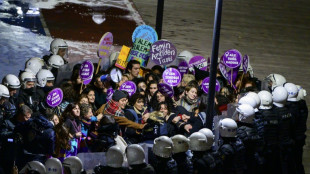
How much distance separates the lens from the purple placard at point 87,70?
51.7 feet

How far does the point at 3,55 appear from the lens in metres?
22.2

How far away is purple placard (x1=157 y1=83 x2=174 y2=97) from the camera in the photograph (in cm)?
1550

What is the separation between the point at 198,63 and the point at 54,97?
4979 mm

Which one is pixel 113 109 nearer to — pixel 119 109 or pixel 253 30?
pixel 119 109

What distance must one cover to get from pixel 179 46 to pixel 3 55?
235 inches

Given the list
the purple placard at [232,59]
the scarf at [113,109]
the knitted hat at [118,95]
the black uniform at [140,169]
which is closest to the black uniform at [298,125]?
the purple placard at [232,59]

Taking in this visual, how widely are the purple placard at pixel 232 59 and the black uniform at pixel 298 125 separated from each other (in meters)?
1.62

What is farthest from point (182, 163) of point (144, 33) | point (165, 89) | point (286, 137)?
point (144, 33)

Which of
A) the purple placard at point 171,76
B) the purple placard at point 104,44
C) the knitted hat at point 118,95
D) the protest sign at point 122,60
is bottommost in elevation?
the knitted hat at point 118,95

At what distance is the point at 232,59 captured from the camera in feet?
58.0

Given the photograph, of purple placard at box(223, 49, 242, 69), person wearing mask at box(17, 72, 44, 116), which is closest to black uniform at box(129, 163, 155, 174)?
person wearing mask at box(17, 72, 44, 116)

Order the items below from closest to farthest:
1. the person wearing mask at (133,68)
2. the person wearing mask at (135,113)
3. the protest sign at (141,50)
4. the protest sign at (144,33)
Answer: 1. the person wearing mask at (135,113)
2. the person wearing mask at (133,68)
3. the protest sign at (141,50)
4. the protest sign at (144,33)

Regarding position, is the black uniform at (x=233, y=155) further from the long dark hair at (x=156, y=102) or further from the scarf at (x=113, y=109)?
the scarf at (x=113, y=109)

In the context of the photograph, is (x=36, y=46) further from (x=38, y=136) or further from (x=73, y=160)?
(x=73, y=160)
